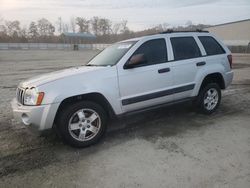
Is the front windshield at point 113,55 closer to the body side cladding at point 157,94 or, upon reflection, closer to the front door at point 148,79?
the front door at point 148,79

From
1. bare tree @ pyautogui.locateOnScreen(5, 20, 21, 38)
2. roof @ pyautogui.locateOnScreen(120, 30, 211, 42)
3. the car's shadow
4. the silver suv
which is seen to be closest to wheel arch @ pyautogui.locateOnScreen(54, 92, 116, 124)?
the silver suv

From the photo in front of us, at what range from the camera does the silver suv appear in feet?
12.9

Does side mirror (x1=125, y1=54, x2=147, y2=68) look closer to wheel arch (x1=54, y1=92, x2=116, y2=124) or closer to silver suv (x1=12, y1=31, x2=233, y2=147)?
silver suv (x1=12, y1=31, x2=233, y2=147)

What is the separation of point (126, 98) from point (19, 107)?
1.81m

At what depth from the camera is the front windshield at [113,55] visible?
472 centimetres

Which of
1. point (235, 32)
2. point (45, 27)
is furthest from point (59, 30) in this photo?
point (235, 32)

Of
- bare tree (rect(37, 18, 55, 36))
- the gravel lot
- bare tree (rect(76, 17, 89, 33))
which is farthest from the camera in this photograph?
bare tree (rect(76, 17, 89, 33))

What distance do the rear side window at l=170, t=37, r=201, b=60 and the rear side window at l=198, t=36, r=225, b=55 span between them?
0.93 ft

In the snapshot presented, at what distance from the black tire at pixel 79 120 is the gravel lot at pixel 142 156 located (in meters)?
0.14

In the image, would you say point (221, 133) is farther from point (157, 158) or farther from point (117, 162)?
point (117, 162)

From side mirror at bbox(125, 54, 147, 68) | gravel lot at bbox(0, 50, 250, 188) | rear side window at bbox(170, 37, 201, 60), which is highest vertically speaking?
rear side window at bbox(170, 37, 201, 60)

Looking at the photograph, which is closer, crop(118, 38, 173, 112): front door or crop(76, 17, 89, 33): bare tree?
crop(118, 38, 173, 112): front door

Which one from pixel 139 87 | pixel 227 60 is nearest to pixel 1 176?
pixel 139 87

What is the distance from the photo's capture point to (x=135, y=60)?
4.39 m
